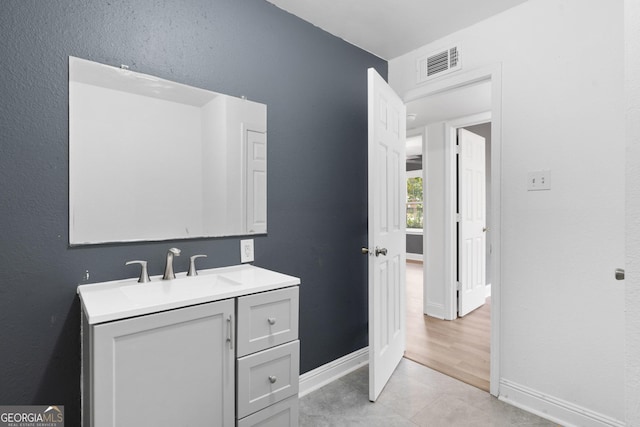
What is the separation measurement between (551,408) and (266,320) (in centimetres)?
174

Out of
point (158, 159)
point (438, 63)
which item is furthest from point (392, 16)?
point (158, 159)

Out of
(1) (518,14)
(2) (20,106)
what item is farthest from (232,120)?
(1) (518,14)

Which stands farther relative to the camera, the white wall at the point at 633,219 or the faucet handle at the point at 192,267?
the faucet handle at the point at 192,267

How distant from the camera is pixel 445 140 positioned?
3.64 metres

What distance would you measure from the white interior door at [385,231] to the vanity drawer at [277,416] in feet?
2.19

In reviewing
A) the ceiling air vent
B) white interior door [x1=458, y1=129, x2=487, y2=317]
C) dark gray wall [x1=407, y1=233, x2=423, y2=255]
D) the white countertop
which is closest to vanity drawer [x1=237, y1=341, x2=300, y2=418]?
the white countertop

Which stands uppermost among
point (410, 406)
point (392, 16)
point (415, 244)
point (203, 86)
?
point (392, 16)

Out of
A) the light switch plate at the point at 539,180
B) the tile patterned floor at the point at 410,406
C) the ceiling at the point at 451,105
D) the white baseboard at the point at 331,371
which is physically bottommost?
the tile patterned floor at the point at 410,406

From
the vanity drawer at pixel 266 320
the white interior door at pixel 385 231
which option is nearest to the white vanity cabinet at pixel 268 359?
the vanity drawer at pixel 266 320

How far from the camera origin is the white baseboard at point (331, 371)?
2.16 m

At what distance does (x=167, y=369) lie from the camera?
117 cm

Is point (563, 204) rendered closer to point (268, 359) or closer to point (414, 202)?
point (268, 359)

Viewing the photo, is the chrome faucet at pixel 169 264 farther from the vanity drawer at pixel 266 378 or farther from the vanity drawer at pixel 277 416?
the vanity drawer at pixel 277 416

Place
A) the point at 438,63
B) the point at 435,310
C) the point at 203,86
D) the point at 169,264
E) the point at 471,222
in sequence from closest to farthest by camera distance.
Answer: the point at 169,264, the point at 203,86, the point at 438,63, the point at 435,310, the point at 471,222
